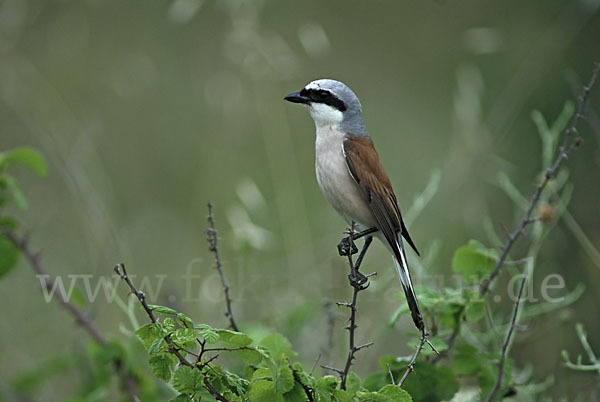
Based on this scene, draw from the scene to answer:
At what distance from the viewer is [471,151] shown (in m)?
3.64

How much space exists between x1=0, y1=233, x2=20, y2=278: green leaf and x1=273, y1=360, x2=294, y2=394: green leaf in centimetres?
110

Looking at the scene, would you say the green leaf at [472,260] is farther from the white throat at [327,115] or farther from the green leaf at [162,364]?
the green leaf at [162,364]

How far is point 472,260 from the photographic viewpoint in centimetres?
228

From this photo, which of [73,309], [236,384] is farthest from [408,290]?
[73,309]

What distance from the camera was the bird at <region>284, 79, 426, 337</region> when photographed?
2564 mm

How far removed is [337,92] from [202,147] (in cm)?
246

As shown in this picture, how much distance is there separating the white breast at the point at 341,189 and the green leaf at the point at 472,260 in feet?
1.45

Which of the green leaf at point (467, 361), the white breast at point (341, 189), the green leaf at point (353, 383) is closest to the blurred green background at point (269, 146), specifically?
the white breast at point (341, 189)

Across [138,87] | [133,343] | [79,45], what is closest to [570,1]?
[138,87]

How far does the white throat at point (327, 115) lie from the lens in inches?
111

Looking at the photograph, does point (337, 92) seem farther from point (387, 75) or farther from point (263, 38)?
point (387, 75)

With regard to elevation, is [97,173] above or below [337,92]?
below

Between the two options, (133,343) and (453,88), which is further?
(453,88)

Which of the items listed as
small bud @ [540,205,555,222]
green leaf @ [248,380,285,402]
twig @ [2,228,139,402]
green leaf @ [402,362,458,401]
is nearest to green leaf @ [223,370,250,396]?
green leaf @ [248,380,285,402]
